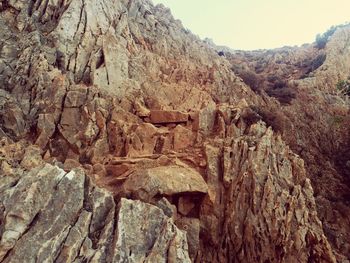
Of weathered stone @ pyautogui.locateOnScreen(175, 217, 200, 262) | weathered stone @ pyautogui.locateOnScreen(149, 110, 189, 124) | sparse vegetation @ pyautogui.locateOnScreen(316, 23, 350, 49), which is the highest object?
sparse vegetation @ pyautogui.locateOnScreen(316, 23, 350, 49)

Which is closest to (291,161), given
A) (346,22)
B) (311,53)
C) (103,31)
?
(103,31)

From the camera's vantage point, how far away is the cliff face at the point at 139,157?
15016mm

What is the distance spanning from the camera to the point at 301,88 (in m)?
44.7

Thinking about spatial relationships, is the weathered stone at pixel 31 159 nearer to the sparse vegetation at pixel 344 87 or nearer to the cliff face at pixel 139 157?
the cliff face at pixel 139 157

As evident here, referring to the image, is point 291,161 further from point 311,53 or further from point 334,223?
point 311,53

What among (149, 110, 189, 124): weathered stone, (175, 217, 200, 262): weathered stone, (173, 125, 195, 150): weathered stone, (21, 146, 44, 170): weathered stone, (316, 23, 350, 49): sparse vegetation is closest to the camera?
(21, 146, 44, 170): weathered stone

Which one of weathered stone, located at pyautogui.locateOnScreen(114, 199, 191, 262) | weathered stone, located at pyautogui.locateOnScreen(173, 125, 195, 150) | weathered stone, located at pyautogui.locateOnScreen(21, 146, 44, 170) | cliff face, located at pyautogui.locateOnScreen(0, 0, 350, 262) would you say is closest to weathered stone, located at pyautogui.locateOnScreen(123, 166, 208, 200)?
cliff face, located at pyautogui.locateOnScreen(0, 0, 350, 262)

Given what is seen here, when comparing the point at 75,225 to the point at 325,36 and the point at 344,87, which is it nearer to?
the point at 344,87

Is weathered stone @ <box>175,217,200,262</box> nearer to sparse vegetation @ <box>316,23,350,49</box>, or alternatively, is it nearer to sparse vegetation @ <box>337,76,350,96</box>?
sparse vegetation @ <box>337,76,350,96</box>

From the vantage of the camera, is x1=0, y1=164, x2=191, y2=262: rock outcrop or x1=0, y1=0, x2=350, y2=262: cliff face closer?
x1=0, y1=164, x2=191, y2=262: rock outcrop

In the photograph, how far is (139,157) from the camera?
22.1 meters

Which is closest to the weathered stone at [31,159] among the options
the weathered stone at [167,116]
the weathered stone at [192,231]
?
the weathered stone at [192,231]

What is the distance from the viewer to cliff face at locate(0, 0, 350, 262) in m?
15.0

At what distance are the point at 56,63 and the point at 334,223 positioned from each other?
77.2ft
